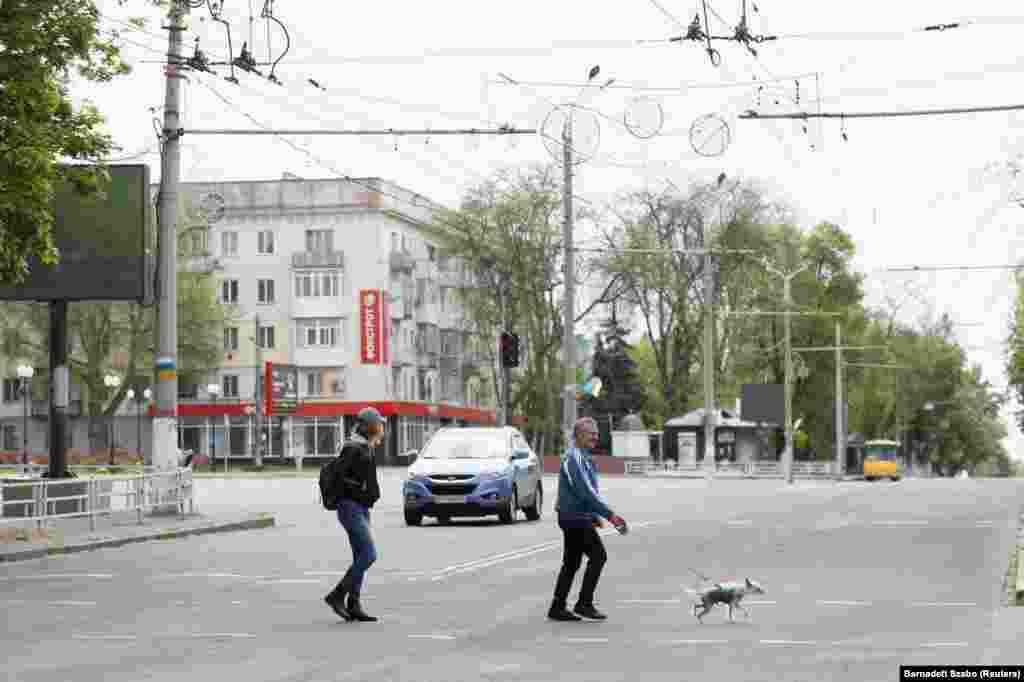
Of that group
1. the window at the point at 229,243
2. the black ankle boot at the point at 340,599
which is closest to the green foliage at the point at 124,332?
the window at the point at 229,243

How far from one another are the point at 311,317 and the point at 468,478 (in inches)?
2884

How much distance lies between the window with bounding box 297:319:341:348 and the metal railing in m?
70.2

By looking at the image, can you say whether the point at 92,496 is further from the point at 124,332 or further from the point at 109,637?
the point at 124,332

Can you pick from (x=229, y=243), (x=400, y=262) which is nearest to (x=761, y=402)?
(x=400, y=262)

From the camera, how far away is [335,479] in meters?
15.9

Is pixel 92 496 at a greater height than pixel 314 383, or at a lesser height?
lesser

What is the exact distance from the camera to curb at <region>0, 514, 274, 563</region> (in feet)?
81.7

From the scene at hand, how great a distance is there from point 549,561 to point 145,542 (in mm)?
7576

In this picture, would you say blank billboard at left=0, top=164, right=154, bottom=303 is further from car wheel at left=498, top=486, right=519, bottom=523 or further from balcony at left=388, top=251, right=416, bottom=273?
balcony at left=388, top=251, right=416, bottom=273

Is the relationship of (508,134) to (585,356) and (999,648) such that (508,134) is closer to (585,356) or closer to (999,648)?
(999,648)

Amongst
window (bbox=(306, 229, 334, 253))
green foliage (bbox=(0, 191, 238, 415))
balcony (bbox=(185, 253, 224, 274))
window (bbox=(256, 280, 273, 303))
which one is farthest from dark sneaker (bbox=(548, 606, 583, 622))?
window (bbox=(256, 280, 273, 303))

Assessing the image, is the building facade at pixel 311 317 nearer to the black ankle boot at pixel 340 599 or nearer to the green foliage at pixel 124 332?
the green foliage at pixel 124 332

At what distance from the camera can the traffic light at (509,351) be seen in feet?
133

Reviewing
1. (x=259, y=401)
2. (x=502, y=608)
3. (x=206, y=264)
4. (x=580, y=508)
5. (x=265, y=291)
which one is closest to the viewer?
(x=580, y=508)
